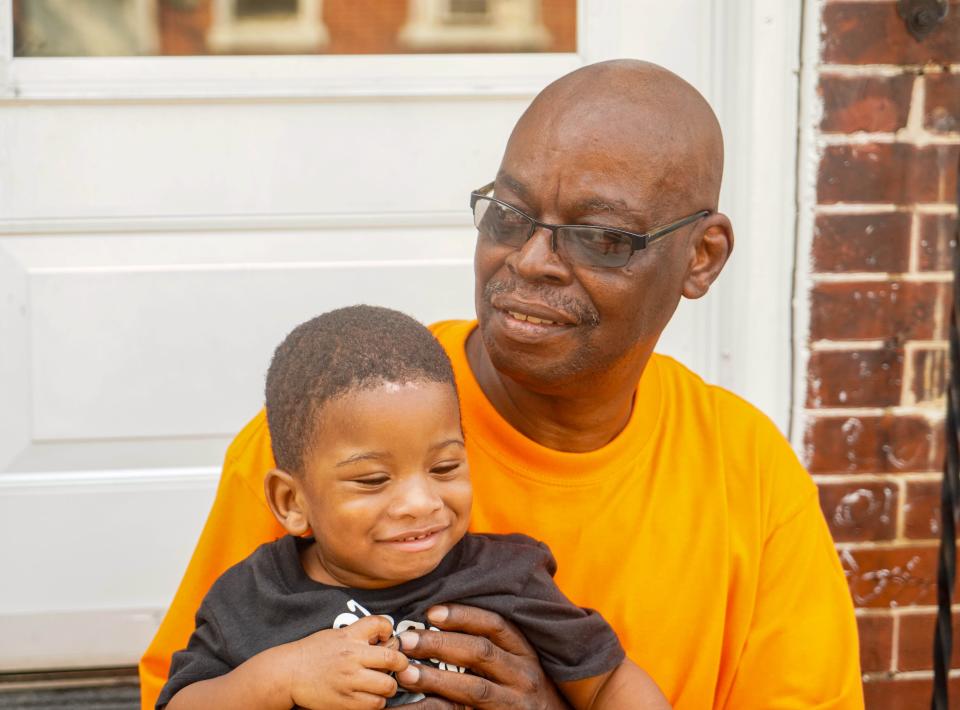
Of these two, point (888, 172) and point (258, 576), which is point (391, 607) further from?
point (888, 172)

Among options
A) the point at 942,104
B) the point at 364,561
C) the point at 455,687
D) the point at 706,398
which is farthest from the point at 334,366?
the point at 942,104

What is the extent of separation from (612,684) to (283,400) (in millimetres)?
665

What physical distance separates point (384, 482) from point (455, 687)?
317 mm

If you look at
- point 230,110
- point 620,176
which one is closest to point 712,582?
point 620,176

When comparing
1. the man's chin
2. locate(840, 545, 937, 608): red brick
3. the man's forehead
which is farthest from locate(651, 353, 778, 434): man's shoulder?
locate(840, 545, 937, 608): red brick

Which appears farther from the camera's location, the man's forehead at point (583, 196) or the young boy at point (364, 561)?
the man's forehead at point (583, 196)

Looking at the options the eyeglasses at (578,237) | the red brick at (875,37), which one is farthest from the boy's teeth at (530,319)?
the red brick at (875,37)

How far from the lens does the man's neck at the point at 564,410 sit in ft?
6.67

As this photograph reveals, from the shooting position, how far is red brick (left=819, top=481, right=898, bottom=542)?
9.61 ft

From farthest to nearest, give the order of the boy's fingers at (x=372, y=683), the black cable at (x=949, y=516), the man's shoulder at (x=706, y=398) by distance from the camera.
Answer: the black cable at (x=949, y=516) → the man's shoulder at (x=706, y=398) → the boy's fingers at (x=372, y=683)

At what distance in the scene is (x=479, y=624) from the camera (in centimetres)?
174

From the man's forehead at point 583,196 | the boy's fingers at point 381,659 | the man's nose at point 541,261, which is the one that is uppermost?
the man's forehead at point 583,196

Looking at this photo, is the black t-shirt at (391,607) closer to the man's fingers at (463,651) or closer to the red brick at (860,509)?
the man's fingers at (463,651)

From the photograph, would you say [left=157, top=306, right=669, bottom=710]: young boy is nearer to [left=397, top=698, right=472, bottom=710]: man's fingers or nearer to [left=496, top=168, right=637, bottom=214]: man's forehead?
[left=397, top=698, right=472, bottom=710]: man's fingers
